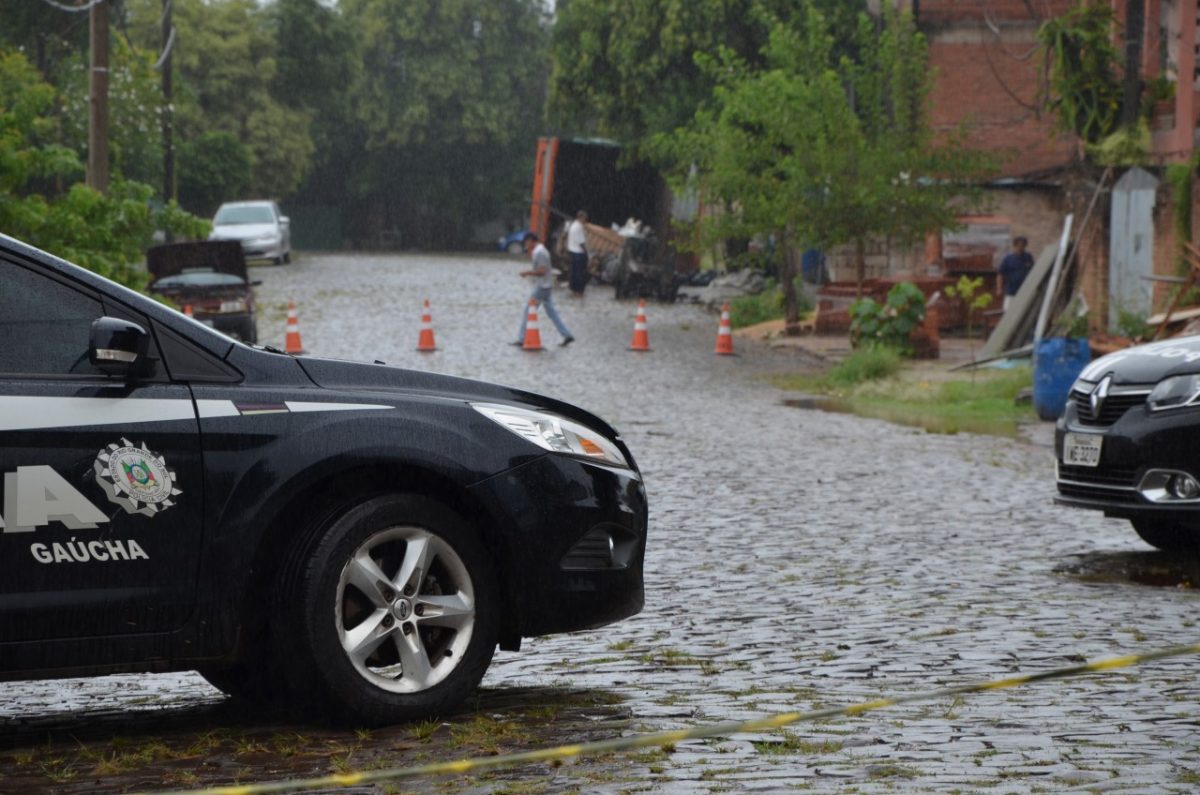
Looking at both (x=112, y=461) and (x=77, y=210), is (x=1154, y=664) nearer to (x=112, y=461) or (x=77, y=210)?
(x=112, y=461)

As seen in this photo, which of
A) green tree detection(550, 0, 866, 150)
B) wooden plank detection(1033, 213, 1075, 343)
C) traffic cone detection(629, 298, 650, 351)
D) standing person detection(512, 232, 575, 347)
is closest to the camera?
wooden plank detection(1033, 213, 1075, 343)

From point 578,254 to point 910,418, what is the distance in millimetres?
20726

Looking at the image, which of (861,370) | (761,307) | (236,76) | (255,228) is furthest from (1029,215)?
(236,76)

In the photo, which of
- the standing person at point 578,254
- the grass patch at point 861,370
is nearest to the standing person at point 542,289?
the grass patch at point 861,370

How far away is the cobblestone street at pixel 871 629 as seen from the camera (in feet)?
18.5

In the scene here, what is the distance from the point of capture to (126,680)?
7406mm

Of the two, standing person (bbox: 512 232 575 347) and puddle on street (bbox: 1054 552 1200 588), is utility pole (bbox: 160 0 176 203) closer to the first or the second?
standing person (bbox: 512 232 575 347)

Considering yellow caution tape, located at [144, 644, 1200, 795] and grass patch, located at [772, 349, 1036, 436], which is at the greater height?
yellow caution tape, located at [144, 644, 1200, 795]

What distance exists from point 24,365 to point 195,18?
6530cm

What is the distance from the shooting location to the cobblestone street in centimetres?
563

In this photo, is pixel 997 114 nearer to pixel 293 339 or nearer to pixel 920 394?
pixel 920 394

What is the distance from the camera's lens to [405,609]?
6.00m

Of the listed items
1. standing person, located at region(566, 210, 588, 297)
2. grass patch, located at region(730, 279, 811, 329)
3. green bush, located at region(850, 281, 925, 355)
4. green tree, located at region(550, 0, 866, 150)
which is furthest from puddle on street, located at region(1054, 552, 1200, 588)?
green tree, located at region(550, 0, 866, 150)

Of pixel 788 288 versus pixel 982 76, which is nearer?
pixel 788 288
